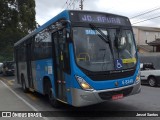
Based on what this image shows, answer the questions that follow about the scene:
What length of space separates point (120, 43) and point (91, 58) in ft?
3.72

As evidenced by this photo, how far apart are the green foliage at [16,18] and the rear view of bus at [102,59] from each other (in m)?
27.4

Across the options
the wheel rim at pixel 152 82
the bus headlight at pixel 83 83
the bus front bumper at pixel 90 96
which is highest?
the bus headlight at pixel 83 83

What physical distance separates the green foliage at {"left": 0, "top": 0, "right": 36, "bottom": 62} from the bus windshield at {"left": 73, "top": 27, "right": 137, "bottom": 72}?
90.2 ft

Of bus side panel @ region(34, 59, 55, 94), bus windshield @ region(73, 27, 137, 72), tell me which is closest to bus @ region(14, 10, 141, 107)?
bus windshield @ region(73, 27, 137, 72)

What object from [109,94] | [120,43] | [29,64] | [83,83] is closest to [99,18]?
[120,43]

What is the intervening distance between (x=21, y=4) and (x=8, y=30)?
3.56 meters

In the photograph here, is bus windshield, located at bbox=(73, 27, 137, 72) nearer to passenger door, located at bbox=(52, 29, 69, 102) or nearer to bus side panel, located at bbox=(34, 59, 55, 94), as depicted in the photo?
passenger door, located at bbox=(52, 29, 69, 102)

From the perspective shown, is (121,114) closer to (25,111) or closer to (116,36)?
(116,36)

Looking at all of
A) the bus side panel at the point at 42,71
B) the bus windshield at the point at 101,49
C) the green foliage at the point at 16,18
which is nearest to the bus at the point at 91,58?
the bus windshield at the point at 101,49

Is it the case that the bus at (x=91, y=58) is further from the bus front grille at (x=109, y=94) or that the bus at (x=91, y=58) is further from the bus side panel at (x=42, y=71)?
the bus side panel at (x=42, y=71)

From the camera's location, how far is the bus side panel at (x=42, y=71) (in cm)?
1013

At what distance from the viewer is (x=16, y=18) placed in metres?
35.8

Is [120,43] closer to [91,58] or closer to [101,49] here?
[101,49]

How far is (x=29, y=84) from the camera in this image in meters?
14.4
